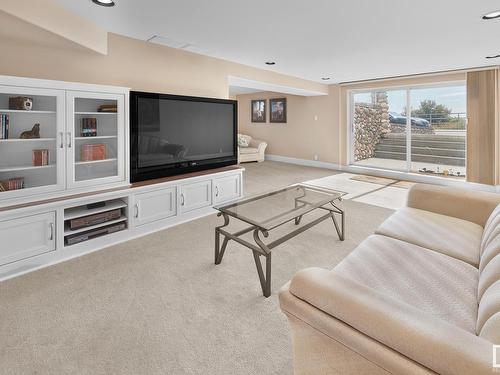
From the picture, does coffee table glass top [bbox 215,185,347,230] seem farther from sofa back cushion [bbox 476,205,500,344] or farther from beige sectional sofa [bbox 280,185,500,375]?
sofa back cushion [bbox 476,205,500,344]

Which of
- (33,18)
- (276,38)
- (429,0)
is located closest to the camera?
(33,18)

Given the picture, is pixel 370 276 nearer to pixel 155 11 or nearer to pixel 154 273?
pixel 154 273

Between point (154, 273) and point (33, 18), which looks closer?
point (33, 18)

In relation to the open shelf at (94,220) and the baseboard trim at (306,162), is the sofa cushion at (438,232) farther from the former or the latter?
the baseboard trim at (306,162)

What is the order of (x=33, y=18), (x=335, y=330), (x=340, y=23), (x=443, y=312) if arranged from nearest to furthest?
(x=335, y=330)
(x=443, y=312)
(x=33, y=18)
(x=340, y=23)

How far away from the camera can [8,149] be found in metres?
2.54

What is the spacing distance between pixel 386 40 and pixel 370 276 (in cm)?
318

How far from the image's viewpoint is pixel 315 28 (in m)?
3.03

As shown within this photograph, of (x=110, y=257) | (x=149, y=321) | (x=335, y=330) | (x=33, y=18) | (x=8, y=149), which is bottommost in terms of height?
(x=149, y=321)

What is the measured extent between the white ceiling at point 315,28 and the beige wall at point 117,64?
0.19m

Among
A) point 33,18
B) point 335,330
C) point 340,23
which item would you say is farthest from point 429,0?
point 33,18

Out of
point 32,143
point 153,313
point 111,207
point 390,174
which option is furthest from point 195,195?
point 390,174

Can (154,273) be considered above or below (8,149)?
below

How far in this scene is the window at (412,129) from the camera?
5.69 metres
